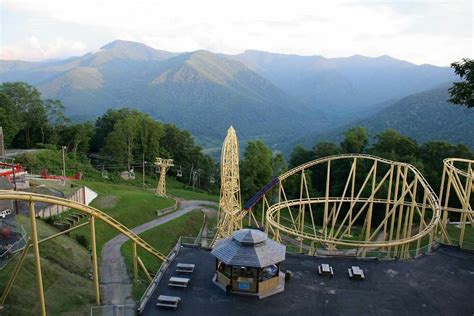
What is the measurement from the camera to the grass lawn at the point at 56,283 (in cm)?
2786

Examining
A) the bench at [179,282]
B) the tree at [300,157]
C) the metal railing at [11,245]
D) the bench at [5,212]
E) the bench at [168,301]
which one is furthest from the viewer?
the tree at [300,157]

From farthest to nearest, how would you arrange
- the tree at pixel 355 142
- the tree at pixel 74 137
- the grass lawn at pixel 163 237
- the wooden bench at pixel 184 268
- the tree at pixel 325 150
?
the tree at pixel 74 137, the tree at pixel 355 142, the tree at pixel 325 150, the grass lawn at pixel 163 237, the wooden bench at pixel 184 268

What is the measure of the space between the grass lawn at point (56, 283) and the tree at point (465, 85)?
104 ft

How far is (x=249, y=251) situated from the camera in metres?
28.8

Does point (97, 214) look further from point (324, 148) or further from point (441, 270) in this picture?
point (324, 148)

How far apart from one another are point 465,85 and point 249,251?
21.3 meters

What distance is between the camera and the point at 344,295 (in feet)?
92.5

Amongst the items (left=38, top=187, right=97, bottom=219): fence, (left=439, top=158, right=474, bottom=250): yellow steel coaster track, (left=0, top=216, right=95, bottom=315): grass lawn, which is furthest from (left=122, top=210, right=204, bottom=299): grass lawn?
(left=439, top=158, right=474, bottom=250): yellow steel coaster track

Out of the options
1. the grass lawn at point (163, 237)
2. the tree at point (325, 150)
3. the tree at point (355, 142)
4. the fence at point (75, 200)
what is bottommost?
the grass lawn at point (163, 237)

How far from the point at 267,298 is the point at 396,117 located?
16037 cm

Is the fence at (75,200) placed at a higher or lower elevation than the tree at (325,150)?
lower

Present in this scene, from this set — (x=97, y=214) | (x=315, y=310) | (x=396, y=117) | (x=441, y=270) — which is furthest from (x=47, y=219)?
(x=396, y=117)

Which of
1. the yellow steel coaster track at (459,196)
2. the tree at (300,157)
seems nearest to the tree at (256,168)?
the tree at (300,157)

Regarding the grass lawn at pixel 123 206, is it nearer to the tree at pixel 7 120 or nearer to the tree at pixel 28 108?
the tree at pixel 7 120
